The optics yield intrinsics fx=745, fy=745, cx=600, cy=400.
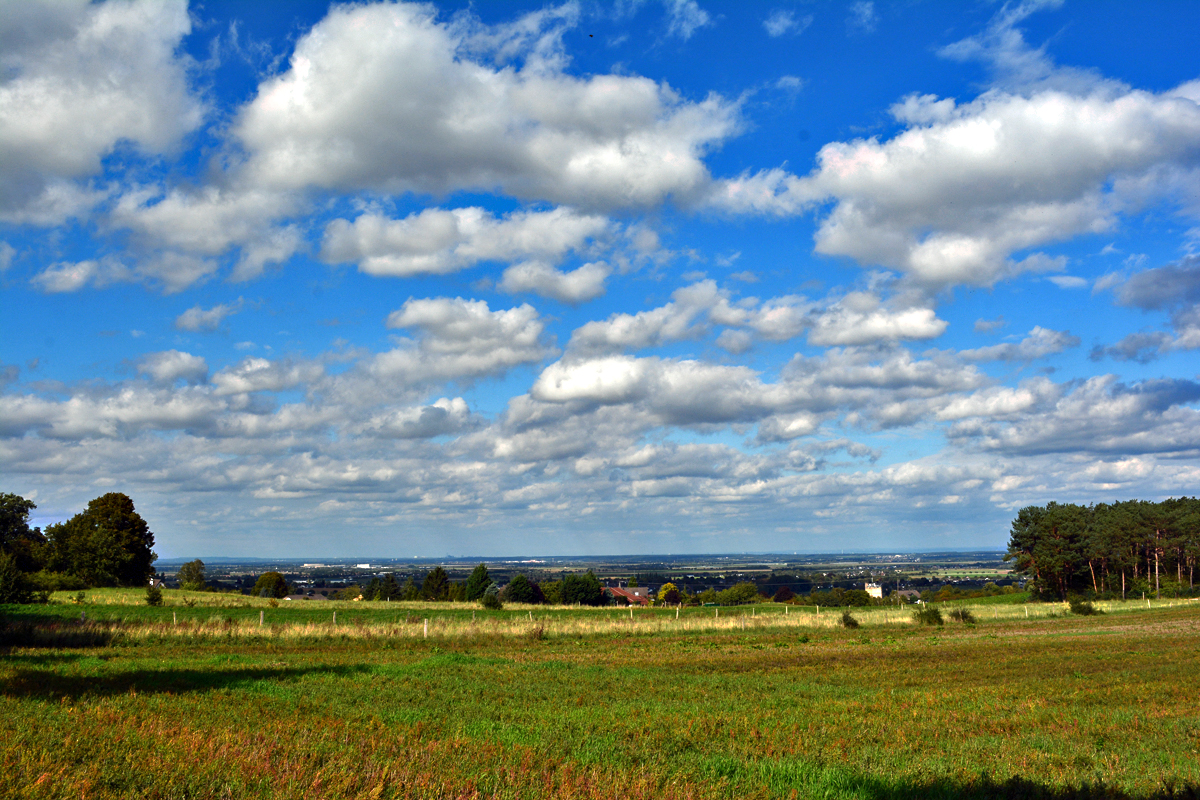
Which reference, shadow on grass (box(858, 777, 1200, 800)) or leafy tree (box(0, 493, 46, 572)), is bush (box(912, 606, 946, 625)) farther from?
leafy tree (box(0, 493, 46, 572))

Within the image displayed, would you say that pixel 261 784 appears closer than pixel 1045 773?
Yes

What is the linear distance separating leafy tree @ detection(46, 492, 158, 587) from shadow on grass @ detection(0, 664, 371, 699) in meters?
81.5

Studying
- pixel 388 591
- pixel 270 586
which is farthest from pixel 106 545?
pixel 388 591

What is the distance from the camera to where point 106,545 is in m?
90.1

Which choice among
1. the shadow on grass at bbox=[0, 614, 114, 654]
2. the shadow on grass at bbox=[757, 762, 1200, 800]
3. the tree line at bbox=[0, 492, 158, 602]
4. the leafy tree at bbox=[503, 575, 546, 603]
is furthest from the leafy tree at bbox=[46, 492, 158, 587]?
the shadow on grass at bbox=[757, 762, 1200, 800]

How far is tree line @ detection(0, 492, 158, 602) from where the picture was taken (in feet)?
290

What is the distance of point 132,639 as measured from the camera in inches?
1337

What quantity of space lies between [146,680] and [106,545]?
86.8 meters

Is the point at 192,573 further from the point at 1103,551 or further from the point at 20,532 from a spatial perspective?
the point at 1103,551

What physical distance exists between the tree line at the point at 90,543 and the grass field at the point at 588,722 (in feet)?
215

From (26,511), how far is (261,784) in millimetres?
112918

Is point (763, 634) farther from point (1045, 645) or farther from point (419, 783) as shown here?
point (419, 783)

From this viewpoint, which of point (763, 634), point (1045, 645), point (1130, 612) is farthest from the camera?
point (1130, 612)

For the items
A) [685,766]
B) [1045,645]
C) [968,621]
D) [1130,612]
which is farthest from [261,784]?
[1130,612]
